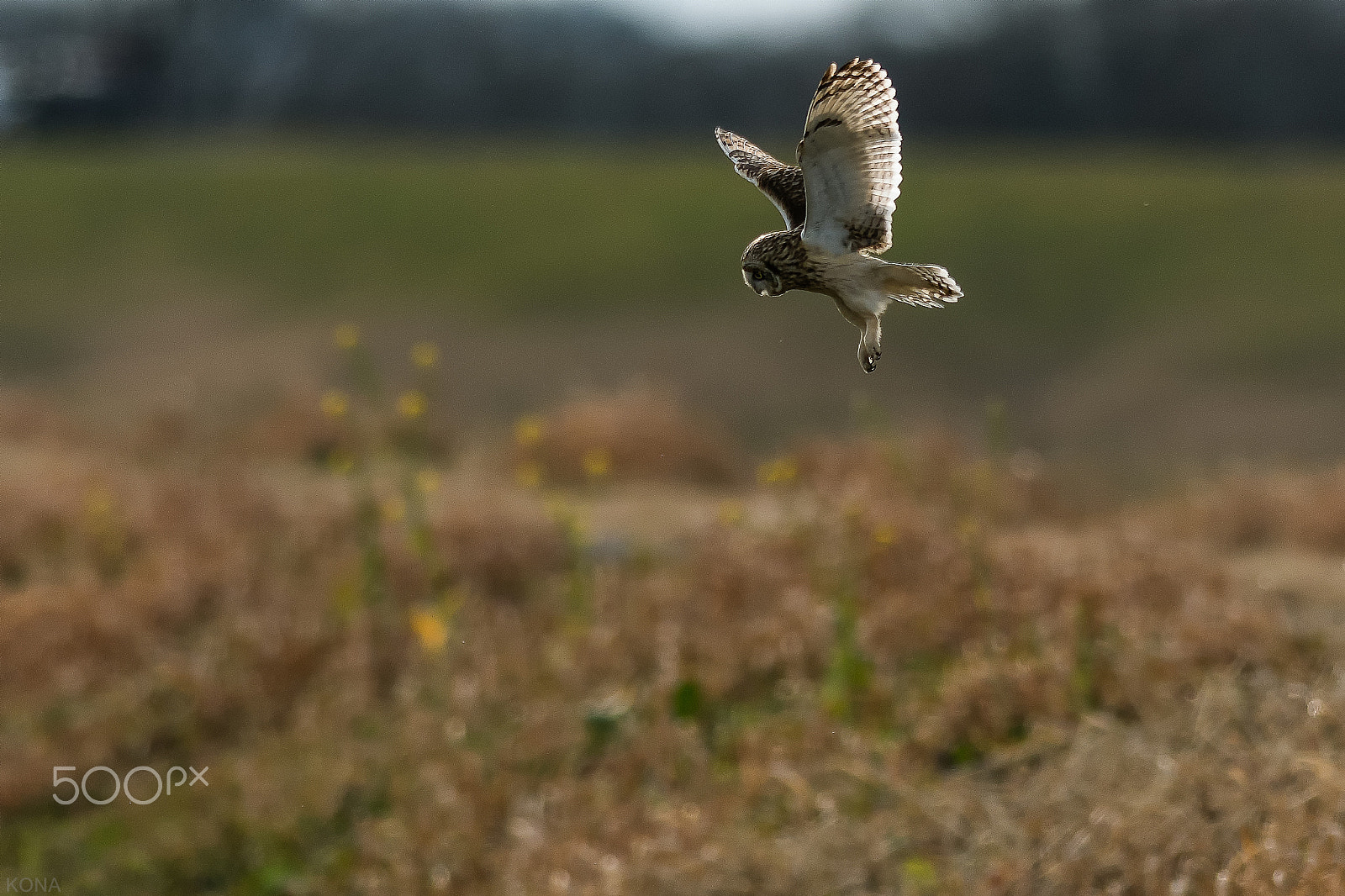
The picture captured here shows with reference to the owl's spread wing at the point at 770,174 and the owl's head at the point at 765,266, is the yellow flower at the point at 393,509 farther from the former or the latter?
the owl's head at the point at 765,266

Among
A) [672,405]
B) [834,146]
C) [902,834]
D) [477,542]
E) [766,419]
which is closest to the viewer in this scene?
[834,146]

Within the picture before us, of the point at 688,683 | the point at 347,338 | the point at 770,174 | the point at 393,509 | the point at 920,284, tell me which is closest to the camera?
the point at 920,284

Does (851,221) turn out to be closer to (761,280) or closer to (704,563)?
(761,280)

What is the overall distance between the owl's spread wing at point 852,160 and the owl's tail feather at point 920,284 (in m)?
0.02

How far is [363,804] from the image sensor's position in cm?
530

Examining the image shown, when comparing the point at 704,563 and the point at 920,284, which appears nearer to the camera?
the point at 920,284

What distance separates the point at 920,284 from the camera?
0.61m

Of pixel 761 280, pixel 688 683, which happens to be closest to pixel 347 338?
pixel 688 683

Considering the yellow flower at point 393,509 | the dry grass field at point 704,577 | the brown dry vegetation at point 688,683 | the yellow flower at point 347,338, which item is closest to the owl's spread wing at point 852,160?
the dry grass field at point 704,577

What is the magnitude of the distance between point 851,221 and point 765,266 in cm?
5

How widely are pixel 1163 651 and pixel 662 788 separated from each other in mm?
1870

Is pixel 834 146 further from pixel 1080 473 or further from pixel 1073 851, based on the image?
pixel 1080 473

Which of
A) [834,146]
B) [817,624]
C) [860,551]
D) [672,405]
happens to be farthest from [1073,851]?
[672,405]

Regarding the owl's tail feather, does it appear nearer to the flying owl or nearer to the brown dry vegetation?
the flying owl
